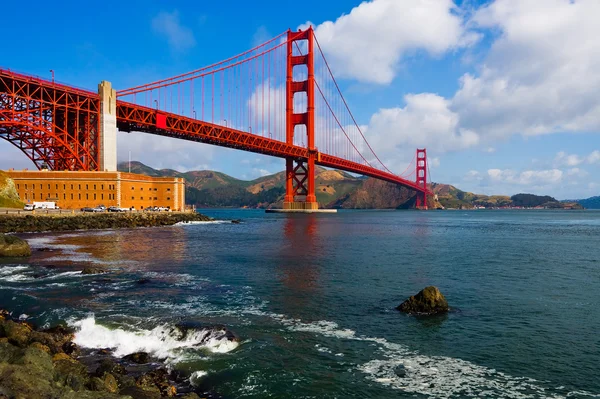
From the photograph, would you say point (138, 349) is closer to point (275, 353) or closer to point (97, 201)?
point (275, 353)

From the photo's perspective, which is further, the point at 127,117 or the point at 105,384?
the point at 127,117

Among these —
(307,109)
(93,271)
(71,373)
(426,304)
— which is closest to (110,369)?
(71,373)

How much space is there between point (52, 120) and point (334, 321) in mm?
68229

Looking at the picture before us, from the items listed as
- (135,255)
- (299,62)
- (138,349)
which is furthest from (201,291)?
(299,62)

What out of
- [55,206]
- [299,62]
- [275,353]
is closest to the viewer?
[275,353]

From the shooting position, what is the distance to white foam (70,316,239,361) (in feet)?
37.5

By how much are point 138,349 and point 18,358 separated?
12.7ft

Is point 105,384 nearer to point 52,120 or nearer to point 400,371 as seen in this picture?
point 400,371

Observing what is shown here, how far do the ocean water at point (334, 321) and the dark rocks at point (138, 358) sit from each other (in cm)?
46

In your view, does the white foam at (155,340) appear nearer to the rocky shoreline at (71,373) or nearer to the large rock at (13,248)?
the rocky shoreline at (71,373)

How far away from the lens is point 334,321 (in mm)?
14023

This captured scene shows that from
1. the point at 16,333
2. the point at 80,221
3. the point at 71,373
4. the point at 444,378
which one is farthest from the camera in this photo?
the point at 80,221

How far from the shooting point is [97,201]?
223ft

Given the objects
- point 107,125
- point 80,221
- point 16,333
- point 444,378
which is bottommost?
point 444,378
